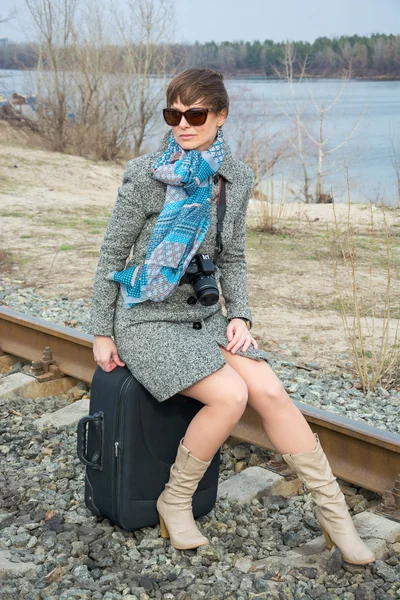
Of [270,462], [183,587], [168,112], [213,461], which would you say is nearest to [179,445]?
[213,461]

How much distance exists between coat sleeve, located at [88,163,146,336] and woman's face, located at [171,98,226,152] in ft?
0.66

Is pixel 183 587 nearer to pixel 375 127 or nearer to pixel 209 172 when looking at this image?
pixel 209 172

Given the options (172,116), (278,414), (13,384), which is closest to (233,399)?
(278,414)

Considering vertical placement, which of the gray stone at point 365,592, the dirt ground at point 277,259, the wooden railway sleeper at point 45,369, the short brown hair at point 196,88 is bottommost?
the dirt ground at point 277,259

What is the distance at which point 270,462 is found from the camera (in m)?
3.52

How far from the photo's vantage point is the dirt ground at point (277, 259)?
18.1 ft

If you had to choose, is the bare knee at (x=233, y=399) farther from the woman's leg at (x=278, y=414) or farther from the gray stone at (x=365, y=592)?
the gray stone at (x=365, y=592)

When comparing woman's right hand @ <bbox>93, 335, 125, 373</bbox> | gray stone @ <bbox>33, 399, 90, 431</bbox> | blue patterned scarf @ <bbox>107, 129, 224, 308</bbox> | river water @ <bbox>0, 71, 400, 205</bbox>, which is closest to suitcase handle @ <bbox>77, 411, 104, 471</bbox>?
woman's right hand @ <bbox>93, 335, 125, 373</bbox>

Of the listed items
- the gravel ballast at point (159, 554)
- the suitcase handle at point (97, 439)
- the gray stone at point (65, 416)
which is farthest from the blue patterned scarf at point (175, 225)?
the gray stone at point (65, 416)

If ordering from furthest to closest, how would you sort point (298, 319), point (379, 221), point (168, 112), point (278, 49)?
1. point (278, 49)
2. point (379, 221)
3. point (298, 319)
4. point (168, 112)

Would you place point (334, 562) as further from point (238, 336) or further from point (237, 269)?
point (237, 269)

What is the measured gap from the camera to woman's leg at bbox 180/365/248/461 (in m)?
2.71

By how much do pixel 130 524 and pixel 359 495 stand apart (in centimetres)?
99

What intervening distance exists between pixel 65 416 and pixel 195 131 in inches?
74.3
